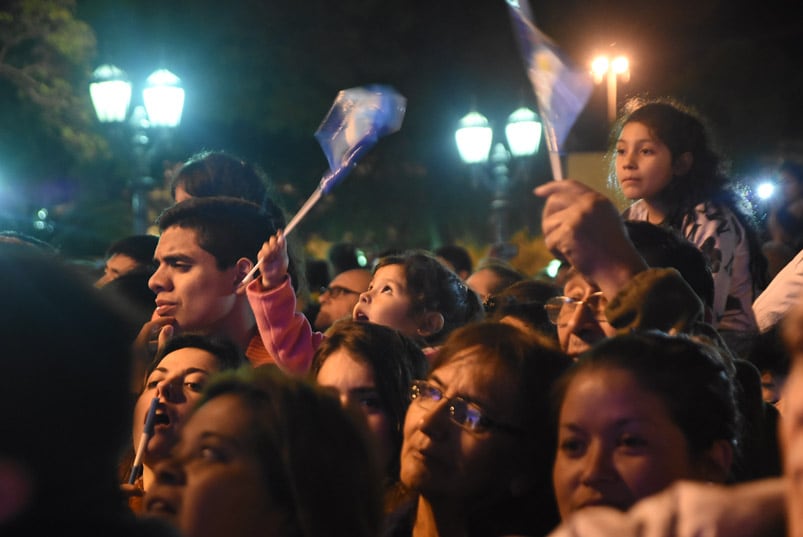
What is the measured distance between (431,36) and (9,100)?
11.4 m

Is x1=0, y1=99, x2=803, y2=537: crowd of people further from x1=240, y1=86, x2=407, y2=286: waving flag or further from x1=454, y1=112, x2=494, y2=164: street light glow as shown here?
x1=454, y1=112, x2=494, y2=164: street light glow

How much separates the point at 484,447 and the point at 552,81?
3.80ft

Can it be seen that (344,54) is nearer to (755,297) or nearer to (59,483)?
(755,297)

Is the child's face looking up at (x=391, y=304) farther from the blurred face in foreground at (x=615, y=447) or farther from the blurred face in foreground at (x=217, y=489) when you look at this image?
the blurred face in foreground at (x=217, y=489)

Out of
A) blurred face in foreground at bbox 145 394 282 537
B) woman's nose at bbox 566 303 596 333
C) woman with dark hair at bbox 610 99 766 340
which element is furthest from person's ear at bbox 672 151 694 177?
blurred face in foreground at bbox 145 394 282 537

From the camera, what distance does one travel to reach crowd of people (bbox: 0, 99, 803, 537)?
207 centimetres

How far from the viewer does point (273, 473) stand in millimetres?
2617

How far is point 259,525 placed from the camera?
8.41ft

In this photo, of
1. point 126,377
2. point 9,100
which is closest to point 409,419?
point 126,377

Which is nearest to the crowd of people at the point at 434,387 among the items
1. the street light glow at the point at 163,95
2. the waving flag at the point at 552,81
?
the waving flag at the point at 552,81

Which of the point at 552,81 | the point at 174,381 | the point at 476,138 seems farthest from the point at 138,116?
the point at 552,81

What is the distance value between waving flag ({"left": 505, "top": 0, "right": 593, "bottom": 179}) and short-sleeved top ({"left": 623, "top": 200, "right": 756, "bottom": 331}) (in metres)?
1.41

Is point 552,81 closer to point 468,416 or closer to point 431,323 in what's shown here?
point 468,416

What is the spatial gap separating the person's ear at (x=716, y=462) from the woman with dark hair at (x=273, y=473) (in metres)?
0.83
